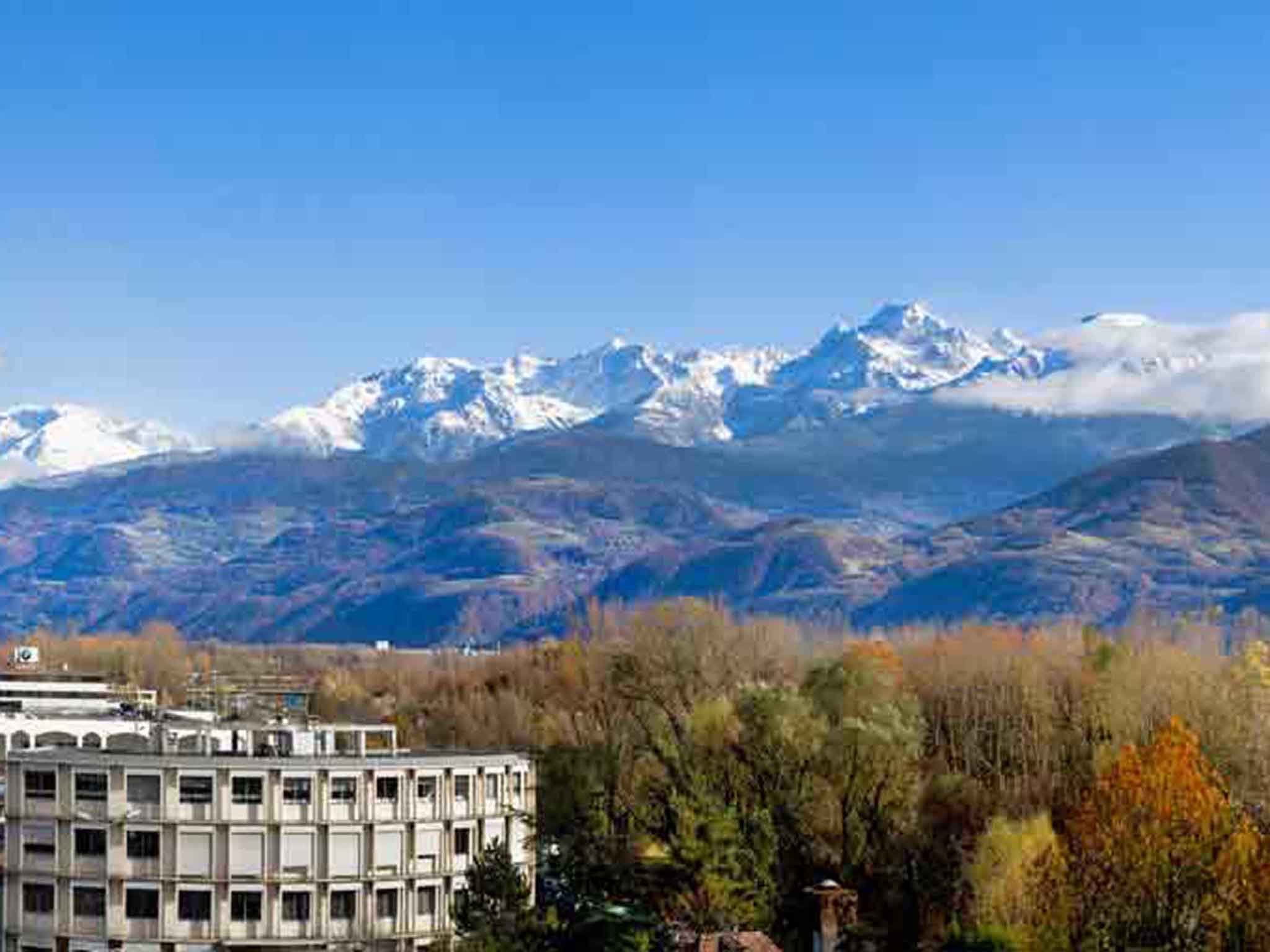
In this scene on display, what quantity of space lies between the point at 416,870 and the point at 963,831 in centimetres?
3242

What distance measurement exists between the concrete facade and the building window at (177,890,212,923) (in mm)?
60

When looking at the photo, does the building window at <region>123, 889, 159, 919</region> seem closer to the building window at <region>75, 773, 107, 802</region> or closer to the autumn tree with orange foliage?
the building window at <region>75, 773, 107, 802</region>

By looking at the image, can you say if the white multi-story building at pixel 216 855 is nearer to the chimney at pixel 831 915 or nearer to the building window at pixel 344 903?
the building window at pixel 344 903

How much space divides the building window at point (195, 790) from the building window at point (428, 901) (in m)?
10.5

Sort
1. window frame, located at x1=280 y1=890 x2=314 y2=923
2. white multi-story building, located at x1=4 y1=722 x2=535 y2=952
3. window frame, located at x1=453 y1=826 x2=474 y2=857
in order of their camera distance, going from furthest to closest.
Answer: window frame, located at x1=453 y1=826 x2=474 y2=857
window frame, located at x1=280 y1=890 x2=314 y2=923
white multi-story building, located at x1=4 y1=722 x2=535 y2=952

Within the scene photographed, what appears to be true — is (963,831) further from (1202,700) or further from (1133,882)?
Result: (1133,882)

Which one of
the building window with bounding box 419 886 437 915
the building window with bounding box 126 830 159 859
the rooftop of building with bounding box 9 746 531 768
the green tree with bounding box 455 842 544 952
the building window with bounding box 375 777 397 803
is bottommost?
the building window with bounding box 419 886 437 915

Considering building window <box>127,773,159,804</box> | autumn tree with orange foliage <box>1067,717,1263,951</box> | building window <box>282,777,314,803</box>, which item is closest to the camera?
autumn tree with orange foliage <box>1067,717,1263,951</box>

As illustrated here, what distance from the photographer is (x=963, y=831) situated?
408ft

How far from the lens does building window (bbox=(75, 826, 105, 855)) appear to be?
104m

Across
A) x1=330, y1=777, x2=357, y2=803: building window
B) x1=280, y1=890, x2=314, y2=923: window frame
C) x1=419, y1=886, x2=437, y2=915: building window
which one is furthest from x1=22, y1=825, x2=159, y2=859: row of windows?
x1=419, y1=886, x2=437, y2=915: building window

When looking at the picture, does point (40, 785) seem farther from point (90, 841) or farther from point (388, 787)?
point (388, 787)

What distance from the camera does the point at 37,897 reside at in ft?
342

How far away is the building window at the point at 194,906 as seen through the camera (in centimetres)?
10231
